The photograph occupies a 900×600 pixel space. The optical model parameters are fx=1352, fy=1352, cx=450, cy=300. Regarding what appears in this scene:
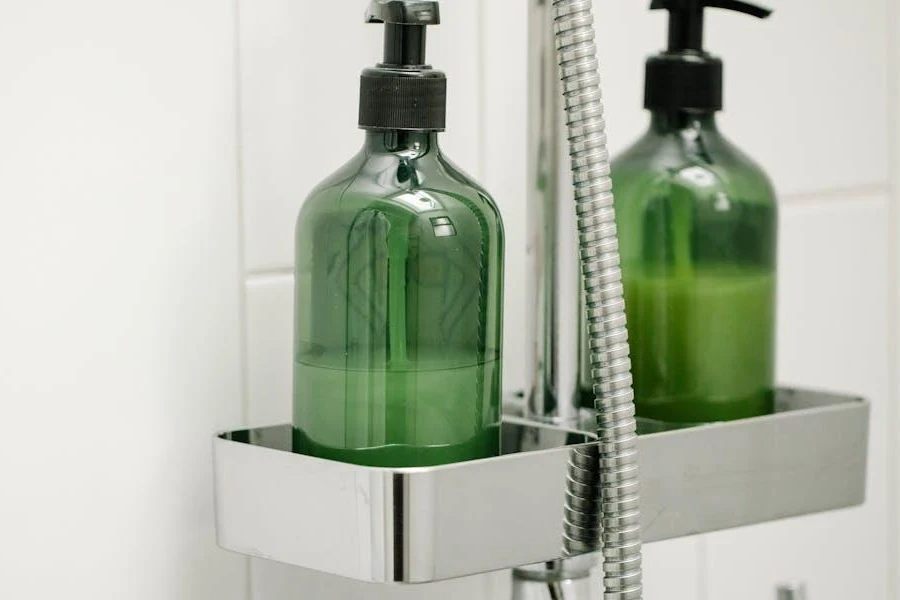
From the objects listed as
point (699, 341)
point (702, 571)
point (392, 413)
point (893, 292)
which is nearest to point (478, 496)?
point (392, 413)

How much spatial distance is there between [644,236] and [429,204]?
5.8 inches

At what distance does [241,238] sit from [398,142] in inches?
3.8

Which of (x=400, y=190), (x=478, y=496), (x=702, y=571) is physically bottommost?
(x=702, y=571)

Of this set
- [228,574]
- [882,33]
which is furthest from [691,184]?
[882,33]

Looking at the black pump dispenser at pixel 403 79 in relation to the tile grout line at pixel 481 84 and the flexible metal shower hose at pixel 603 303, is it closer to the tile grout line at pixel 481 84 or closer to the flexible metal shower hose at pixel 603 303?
the flexible metal shower hose at pixel 603 303

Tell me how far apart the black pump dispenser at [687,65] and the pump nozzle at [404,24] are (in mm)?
144

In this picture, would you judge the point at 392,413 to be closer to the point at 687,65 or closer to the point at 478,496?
the point at 478,496

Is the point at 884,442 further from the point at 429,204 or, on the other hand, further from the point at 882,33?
the point at 429,204

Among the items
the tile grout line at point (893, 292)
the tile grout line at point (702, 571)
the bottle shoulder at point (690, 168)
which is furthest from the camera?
the tile grout line at point (893, 292)

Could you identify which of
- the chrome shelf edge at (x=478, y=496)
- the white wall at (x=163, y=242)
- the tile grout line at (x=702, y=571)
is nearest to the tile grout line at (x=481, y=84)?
the white wall at (x=163, y=242)

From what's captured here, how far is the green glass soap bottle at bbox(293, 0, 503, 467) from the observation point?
468mm

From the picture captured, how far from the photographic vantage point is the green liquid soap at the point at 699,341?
1.90 ft

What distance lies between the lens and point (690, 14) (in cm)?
59

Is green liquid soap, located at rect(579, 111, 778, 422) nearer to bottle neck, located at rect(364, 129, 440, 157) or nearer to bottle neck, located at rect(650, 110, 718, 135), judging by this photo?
bottle neck, located at rect(650, 110, 718, 135)
